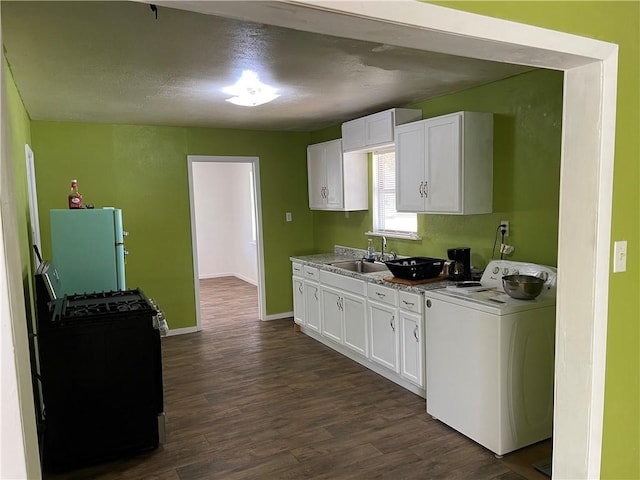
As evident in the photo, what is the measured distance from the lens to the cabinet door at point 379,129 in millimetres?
4223

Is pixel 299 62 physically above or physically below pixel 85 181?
above

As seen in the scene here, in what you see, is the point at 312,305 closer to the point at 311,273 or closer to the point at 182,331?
the point at 311,273

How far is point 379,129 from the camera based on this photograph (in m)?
4.35

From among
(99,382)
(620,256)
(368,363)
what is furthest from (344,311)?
(620,256)

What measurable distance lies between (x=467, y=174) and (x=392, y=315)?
1.22 metres

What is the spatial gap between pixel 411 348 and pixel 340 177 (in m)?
2.20

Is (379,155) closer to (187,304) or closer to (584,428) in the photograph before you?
(187,304)

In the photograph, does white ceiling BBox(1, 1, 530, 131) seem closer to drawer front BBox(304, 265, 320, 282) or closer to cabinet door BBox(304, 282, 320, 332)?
drawer front BBox(304, 265, 320, 282)

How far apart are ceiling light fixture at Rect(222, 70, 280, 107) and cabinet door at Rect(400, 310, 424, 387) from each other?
6.42 feet

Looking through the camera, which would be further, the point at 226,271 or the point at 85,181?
the point at 226,271

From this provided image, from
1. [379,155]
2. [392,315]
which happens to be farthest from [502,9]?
[379,155]

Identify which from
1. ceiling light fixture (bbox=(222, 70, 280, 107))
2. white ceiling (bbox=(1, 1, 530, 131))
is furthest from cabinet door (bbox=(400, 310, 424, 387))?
ceiling light fixture (bbox=(222, 70, 280, 107))

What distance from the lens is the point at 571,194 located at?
6.39 feet

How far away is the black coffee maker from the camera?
3650 mm
